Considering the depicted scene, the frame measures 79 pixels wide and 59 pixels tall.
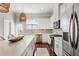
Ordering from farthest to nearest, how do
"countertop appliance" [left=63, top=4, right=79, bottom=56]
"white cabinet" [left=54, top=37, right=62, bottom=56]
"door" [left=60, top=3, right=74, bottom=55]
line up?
"white cabinet" [left=54, top=37, right=62, bottom=56] < "door" [left=60, top=3, right=74, bottom=55] < "countertop appliance" [left=63, top=4, right=79, bottom=56]

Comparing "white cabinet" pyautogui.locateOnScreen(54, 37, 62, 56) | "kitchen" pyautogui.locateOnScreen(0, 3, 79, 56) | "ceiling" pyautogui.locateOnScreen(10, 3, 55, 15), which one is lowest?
"white cabinet" pyautogui.locateOnScreen(54, 37, 62, 56)

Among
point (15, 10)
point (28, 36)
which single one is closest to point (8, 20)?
point (15, 10)

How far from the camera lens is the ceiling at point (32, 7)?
3.98 ft

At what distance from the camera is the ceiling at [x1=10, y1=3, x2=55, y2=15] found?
3.98 feet

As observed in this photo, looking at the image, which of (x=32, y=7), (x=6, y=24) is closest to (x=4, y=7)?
(x=6, y=24)

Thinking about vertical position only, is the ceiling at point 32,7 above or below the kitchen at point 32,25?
above

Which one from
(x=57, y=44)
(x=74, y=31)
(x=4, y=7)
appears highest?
(x=4, y=7)

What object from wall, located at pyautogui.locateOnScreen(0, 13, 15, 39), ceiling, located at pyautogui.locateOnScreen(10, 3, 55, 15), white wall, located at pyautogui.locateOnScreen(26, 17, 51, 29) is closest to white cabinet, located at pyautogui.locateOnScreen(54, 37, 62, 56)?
white wall, located at pyautogui.locateOnScreen(26, 17, 51, 29)

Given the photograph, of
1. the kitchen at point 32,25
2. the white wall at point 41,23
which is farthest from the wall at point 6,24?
the white wall at point 41,23

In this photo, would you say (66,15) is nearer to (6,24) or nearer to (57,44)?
(57,44)

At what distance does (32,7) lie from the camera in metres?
1.25

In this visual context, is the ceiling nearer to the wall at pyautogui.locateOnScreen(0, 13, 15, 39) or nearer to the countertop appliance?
the wall at pyautogui.locateOnScreen(0, 13, 15, 39)

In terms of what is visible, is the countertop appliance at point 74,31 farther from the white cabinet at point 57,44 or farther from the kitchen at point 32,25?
the white cabinet at point 57,44

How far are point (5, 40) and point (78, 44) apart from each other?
0.82m
